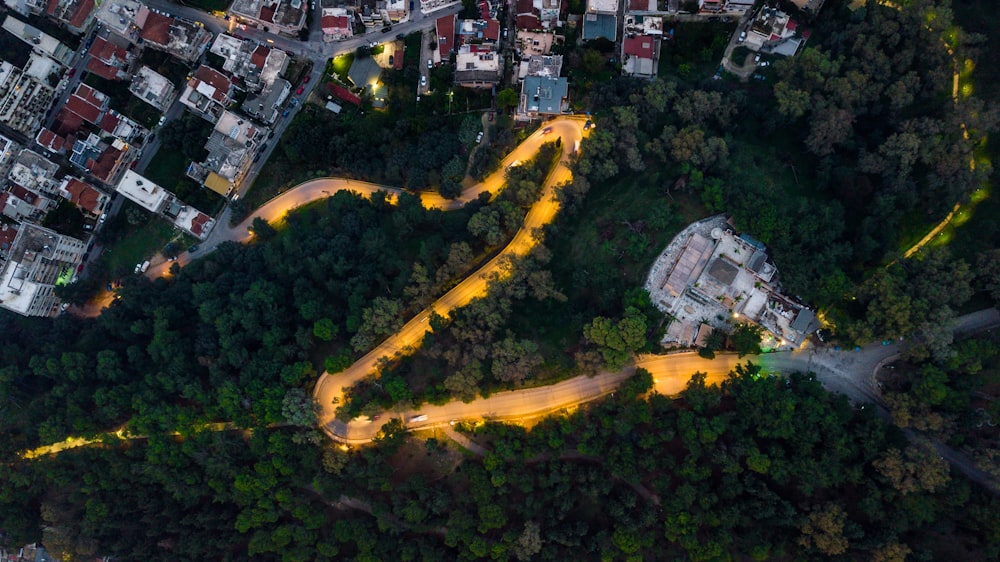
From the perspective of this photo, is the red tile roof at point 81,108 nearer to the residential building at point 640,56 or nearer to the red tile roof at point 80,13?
the red tile roof at point 80,13

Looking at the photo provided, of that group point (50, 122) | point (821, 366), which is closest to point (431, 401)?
point (821, 366)

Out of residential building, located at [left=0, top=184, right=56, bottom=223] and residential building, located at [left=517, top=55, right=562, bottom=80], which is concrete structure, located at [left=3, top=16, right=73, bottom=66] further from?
residential building, located at [left=517, top=55, right=562, bottom=80]

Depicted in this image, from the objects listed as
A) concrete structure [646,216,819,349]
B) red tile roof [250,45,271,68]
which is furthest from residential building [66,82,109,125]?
concrete structure [646,216,819,349]

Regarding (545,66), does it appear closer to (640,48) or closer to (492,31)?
(492,31)

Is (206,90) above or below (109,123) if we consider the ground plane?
above

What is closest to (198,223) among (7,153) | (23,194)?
(23,194)

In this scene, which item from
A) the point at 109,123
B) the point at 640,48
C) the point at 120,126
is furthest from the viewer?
the point at 120,126
